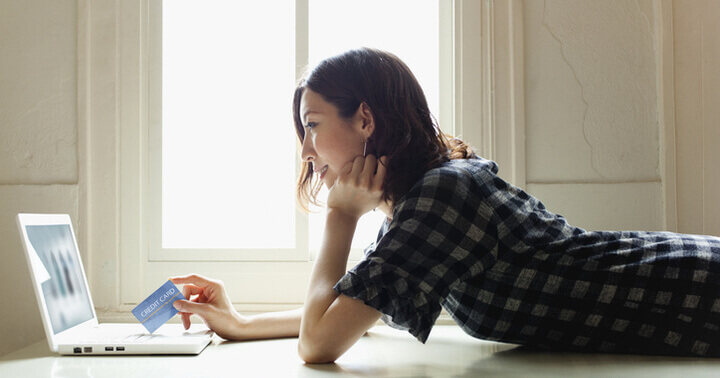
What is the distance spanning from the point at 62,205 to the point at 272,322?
741 millimetres

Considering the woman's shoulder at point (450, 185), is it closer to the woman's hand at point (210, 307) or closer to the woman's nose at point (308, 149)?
the woman's nose at point (308, 149)

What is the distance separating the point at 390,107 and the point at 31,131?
107 centimetres

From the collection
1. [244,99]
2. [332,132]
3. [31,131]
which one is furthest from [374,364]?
[31,131]

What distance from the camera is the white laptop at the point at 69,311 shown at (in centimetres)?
121

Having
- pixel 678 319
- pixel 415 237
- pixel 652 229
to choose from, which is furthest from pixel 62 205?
pixel 652 229

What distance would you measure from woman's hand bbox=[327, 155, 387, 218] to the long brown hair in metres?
0.02

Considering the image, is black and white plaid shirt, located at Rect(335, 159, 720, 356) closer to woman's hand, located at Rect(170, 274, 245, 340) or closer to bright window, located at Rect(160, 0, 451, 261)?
woman's hand, located at Rect(170, 274, 245, 340)

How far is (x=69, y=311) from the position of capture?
1371mm

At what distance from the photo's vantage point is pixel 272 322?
1.40 m

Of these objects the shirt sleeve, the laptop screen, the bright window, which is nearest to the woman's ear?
the shirt sleeve

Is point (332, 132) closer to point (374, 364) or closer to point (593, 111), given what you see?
point (374, 364)

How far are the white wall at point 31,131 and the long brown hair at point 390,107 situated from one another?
80 cm

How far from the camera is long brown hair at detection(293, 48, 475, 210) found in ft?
4.03

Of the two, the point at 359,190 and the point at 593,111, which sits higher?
the point at 593,111
